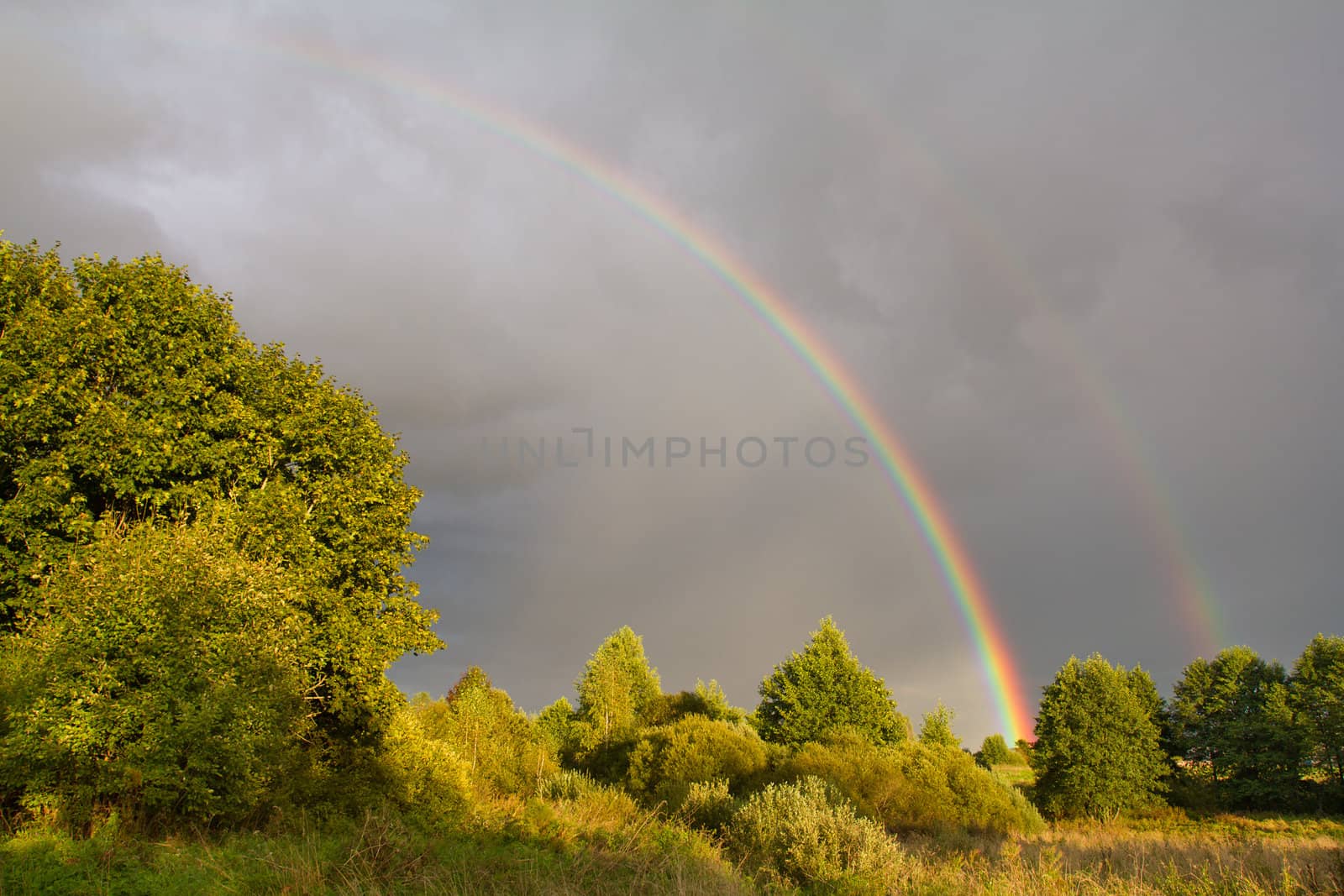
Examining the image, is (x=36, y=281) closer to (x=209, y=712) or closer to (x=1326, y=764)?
(x=209, y=712)

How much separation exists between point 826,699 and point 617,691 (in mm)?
23026

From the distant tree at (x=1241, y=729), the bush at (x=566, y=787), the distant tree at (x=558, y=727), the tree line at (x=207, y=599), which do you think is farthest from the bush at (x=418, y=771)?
the distant tree at (x=1241, y=729)

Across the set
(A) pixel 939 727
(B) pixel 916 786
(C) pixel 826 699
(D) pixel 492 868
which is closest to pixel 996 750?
(A) pixel 939 727

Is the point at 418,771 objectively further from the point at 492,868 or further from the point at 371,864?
the point at 371,864

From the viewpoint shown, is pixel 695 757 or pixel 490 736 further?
pixel 490 736

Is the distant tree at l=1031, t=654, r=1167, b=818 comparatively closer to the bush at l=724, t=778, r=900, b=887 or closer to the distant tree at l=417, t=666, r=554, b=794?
the distant tree at l=417, t=666, r=554, b=794

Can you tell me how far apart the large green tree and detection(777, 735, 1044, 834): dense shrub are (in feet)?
64.4

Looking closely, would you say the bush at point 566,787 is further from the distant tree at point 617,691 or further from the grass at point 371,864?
the distant tree at point 617,691

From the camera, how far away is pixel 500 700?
229 feet

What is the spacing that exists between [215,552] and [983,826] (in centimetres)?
3821

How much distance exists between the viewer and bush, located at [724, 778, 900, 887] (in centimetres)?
1564

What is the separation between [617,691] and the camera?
7012cm

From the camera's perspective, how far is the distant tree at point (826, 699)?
176ft

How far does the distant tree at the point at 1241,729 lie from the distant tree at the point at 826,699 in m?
30.6
